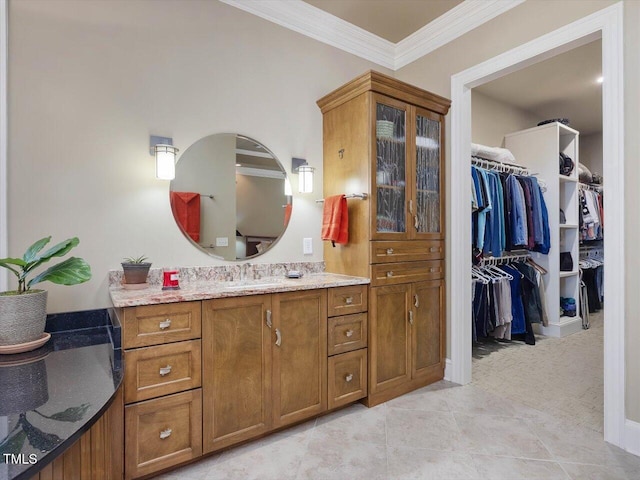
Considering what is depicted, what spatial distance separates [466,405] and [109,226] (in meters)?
2.60

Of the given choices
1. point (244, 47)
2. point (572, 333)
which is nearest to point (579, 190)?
point (572, 333)

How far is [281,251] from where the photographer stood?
2.63 metres

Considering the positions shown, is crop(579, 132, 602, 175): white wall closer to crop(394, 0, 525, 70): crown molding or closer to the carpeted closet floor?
the carpeted closet floor

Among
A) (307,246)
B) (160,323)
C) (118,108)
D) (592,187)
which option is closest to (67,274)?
(160,323)

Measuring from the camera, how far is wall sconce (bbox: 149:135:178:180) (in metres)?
2.09

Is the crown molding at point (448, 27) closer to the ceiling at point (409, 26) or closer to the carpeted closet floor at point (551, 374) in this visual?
the ceiling at point (409, 26)

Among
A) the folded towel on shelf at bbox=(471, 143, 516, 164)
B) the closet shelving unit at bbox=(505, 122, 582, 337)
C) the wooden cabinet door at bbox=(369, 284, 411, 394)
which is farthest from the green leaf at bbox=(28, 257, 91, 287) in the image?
the closet shelving unit at bbox=(505, 122, 582, 337)

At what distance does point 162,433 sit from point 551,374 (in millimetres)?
3048

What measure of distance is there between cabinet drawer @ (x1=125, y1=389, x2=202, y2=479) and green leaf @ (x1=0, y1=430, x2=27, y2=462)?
811 millimetres

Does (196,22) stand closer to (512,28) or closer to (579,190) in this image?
(512,28)

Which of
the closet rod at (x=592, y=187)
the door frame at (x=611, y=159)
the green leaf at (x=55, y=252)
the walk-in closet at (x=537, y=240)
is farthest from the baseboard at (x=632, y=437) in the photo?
the closet rod at (x=592, y=187)

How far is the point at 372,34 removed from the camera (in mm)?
3043

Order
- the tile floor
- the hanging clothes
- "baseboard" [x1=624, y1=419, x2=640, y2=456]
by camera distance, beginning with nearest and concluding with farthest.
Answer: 1. the tile floor
2. "baseboard" [x1=624, y1=419, x2=640, y2=456]
3. the hanging clothes

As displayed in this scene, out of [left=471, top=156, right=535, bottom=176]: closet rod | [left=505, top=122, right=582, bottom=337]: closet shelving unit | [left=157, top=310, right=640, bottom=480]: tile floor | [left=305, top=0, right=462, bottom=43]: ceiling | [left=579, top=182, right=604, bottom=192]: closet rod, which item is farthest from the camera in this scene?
[left=579, top=182, right=604, bottom=192]: closet rod
